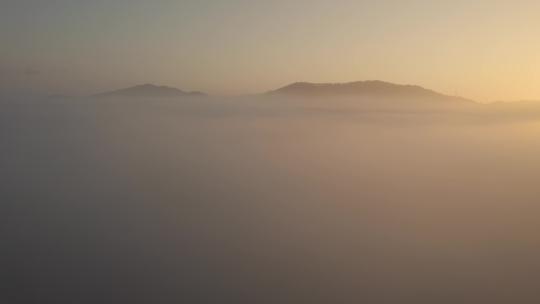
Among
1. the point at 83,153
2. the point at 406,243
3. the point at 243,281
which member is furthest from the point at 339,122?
the point at 243,281

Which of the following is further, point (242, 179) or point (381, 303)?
point (242, 179)

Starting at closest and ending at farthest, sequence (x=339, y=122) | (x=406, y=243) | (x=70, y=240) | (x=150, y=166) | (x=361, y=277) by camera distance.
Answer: (x=361, y=277), (x=70, y=240), (x=406, y=243), (x=150, y=166), (x=339, y=122)

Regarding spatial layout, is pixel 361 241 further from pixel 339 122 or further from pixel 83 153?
pixel 339 122

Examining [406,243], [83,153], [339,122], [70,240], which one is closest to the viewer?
[70,240]

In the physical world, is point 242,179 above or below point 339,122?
below

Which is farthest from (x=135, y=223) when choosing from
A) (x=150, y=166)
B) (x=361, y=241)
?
(x=150, y=166)

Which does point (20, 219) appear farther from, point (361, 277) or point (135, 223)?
point (361, 277)
